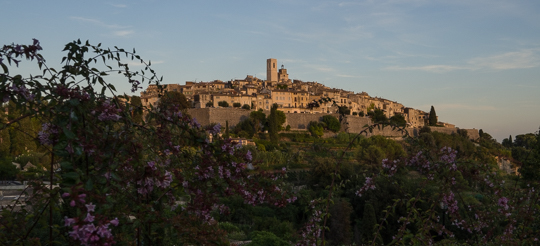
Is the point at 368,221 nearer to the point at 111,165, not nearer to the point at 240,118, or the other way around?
the point at 111,165

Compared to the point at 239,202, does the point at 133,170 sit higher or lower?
higher

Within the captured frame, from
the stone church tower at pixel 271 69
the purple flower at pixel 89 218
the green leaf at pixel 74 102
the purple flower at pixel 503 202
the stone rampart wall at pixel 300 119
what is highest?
the stone church tower at pixel 271 69

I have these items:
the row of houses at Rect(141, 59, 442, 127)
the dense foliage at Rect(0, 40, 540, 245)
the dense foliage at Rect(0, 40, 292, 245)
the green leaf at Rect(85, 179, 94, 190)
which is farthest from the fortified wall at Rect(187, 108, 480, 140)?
the green leaf at Rect(85, 179, 94, 190)

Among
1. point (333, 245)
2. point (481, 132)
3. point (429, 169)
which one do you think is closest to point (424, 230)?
point (429, 169)

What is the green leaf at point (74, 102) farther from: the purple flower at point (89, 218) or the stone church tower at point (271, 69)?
the stone church tower at point (271, 69)

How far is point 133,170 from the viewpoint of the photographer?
231cm

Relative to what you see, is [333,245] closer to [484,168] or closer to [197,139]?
[484,168]

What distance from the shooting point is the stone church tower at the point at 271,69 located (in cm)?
9706

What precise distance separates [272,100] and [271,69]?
27.1m

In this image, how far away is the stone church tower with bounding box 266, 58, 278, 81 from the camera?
9706 centimetres

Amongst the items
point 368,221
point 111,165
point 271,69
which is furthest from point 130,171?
point 271,69

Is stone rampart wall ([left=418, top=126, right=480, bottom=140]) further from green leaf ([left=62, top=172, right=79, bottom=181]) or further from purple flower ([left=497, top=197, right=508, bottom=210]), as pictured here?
green leaf ([left=62, top=172, right=79, bottom=181])

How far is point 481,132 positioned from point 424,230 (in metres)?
79.5

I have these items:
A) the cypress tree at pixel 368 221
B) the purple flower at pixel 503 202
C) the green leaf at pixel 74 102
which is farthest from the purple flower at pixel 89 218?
the cypress tree at pixel 368 221
